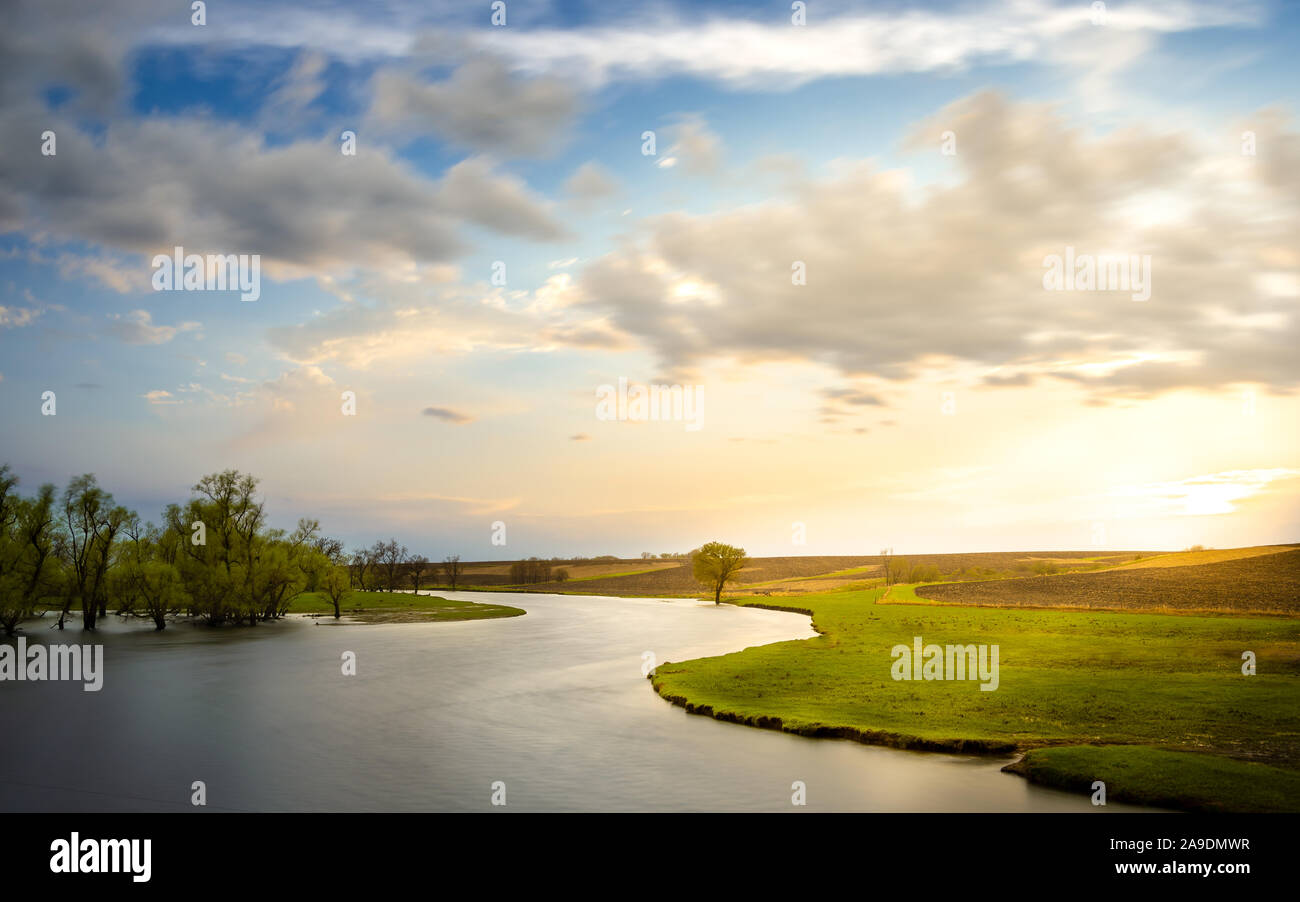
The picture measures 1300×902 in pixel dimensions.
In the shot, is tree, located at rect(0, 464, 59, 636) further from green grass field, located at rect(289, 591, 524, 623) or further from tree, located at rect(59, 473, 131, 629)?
green grass field, located at rect(289, 591, 524, 623)

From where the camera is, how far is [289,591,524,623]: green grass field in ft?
368

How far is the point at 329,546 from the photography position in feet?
645

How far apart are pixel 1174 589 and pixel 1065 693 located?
53078 mm

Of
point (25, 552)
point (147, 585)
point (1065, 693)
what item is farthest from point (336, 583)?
point (1065, 693)

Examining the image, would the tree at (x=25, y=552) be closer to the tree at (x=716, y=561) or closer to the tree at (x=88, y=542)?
the tree at (x=88, y=542)

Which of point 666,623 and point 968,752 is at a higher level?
point 968,752

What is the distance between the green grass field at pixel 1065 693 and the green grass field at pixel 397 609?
67.8 meters

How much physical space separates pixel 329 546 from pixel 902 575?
468ft

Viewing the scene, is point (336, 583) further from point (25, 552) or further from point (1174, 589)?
point (1174, 589)

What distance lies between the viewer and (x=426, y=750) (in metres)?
30.5

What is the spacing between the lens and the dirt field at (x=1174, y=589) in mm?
62562

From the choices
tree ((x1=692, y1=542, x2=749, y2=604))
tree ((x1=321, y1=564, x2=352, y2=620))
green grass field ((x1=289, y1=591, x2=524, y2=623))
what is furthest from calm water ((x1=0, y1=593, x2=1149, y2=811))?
tree ((x1=692, y1=542, x2=749, y2=604))
